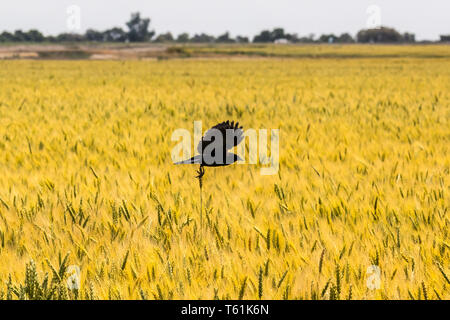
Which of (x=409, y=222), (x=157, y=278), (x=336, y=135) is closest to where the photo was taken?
(x=157, y=278)

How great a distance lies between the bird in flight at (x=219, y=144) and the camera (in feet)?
8.30

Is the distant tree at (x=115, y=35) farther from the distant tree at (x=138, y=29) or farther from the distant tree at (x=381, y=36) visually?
the distant tree at (x=381, y=36)

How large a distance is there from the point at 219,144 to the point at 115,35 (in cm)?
12539

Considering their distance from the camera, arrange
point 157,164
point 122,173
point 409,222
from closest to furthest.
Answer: point 409,222, point 122,173, point 157,164

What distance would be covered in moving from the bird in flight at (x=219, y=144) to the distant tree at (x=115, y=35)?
4762 inches

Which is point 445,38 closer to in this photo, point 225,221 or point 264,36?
point 264,36

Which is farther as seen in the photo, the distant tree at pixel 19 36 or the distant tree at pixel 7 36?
the distant tree at pixel 19 36

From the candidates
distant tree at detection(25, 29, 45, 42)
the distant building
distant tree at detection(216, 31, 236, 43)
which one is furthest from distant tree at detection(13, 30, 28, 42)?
the distant building

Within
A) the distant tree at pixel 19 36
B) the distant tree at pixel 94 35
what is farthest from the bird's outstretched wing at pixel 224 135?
the distant tree at pixel 94 35

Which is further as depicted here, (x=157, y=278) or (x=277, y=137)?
(x=277, y=137)

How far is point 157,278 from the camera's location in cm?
200
